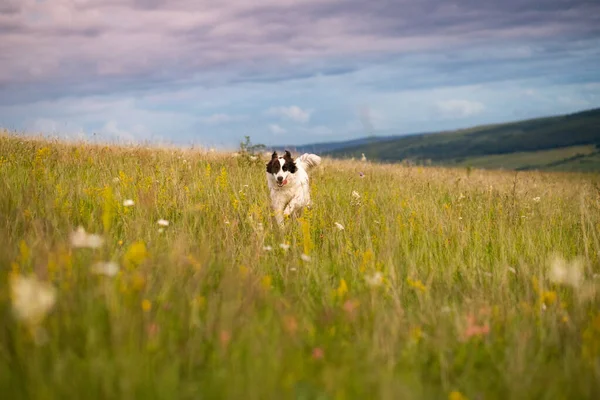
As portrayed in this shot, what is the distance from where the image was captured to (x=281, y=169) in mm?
8734

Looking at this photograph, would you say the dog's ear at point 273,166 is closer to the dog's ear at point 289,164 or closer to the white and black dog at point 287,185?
the white and black dog at point 287,185

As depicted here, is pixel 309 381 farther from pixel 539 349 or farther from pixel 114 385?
pixel 539 349

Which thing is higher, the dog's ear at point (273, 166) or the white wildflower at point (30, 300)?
the dog's ear at point (273, 166)

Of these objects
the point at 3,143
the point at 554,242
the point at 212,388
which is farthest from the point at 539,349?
the point at 3,143

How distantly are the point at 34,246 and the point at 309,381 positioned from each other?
2416mm

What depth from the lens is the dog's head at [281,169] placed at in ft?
27.9

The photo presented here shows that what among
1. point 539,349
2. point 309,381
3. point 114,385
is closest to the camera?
point 114,385

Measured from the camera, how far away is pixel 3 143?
1177 centimetres

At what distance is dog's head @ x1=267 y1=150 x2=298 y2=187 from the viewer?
849 centimetres

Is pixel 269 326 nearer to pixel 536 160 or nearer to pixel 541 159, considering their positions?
pixel 536 160

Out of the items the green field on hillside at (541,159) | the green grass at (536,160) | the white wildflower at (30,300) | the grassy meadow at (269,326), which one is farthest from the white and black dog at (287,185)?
the green grass at (536,160)

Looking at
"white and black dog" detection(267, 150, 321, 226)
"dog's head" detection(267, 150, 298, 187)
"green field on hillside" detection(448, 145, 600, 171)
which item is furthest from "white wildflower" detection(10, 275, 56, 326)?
"green field on hillside" detection(448, 145, 600, 171)

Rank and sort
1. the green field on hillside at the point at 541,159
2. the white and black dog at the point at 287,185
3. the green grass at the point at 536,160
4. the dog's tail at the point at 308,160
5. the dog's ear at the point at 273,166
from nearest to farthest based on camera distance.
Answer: the white and black dog at the point at 287,185 → the dog's ear at the point at 273,166 → the dog's tail at the point at 308,160 → the green field on hillside at the point at 541,159 → the green grass at the point at 536,160

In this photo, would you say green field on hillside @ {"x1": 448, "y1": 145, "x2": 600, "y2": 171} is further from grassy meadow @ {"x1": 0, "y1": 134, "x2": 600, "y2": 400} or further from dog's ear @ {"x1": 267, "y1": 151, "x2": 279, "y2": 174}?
grassy meadow @ {"x1": 0, "y1": 134, "x2": 600, "y2": 400}
